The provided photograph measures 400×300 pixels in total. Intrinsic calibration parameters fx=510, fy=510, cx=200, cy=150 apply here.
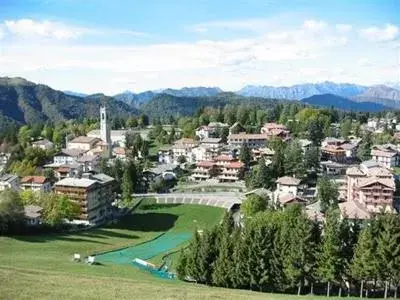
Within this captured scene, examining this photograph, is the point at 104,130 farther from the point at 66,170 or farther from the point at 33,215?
the point at 33,215

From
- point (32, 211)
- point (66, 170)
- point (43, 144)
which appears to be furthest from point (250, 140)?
point (32, 211)

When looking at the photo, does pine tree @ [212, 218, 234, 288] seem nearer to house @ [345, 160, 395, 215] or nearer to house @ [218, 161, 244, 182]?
house @ [345, 160, 395, 215]

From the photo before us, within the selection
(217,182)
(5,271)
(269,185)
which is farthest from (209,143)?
(5,271)

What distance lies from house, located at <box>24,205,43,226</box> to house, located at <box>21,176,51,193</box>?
13039mm

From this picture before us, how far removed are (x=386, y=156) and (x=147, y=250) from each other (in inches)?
1984

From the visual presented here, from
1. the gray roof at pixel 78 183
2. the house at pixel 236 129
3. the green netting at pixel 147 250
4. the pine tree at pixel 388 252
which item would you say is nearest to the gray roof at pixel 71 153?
the gray roof at pixel 78 183

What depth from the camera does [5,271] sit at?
98.0ft

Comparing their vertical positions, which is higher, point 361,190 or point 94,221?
point 361,190

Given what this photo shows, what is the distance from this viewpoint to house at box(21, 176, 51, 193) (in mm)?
70250

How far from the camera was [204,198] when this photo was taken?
232 feet

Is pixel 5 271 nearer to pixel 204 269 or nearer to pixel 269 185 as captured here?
pixel 204 269

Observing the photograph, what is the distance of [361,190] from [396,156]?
3271cm

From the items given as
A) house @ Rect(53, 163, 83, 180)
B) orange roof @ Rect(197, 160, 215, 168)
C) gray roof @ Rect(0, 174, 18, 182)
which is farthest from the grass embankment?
gray roof @ Rect(0, 174, 18, 182)

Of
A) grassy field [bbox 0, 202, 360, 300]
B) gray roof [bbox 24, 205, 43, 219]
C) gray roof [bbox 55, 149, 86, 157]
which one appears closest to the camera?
grassy field [bbox 0, 202, 360, 300]
